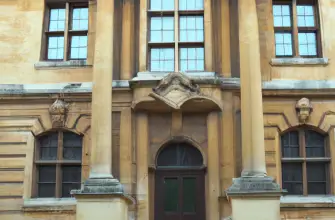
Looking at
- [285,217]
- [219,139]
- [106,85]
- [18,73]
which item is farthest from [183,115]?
[18,73]

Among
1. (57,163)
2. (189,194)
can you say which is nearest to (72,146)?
(57,163)

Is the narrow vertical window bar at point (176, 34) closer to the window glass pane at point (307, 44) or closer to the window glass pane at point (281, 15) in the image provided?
the window glass pane at point (281, 15)

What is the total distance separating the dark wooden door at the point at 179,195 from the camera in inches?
531

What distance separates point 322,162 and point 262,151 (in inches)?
89.5

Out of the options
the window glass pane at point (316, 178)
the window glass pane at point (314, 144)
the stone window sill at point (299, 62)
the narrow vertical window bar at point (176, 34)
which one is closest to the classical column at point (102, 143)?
the narrow vertical window bar at point (176, 34)

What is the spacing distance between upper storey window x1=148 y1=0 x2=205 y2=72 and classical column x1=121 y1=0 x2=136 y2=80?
1.70ft

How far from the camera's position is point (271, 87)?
1388 cm

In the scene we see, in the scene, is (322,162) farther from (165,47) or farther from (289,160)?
(165,47)

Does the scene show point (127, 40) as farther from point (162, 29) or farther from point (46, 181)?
point (46, 181)

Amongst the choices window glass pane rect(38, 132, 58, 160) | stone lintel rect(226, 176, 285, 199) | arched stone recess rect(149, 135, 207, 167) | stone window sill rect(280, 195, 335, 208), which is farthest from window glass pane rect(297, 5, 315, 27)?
window glass pane rect(38, 132, 58, 160)

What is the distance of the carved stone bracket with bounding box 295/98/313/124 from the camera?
1369cm

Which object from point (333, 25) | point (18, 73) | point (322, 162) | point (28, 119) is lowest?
point (322, 162)

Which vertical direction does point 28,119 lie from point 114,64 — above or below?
below

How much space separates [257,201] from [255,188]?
10.9 inches
